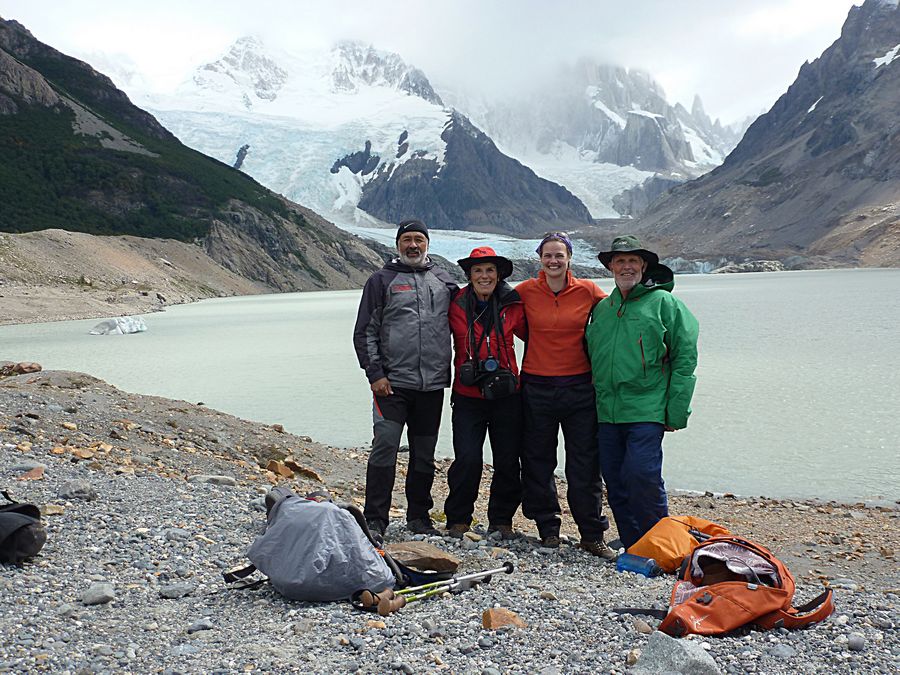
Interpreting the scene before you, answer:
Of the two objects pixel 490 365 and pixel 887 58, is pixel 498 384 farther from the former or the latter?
pixel 887 58

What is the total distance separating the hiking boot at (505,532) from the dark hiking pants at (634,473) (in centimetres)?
87

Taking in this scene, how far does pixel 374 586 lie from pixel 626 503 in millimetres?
2105

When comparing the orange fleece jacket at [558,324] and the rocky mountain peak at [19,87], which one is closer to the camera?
the orange fleece jacket at [558,324]

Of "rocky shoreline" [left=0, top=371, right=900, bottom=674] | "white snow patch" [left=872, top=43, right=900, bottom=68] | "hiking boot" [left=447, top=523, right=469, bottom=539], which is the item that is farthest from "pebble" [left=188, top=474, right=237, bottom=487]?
"white snow patch" [left=872, top=43, right=900, bottom=68]

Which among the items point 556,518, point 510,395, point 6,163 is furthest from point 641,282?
point 6,163

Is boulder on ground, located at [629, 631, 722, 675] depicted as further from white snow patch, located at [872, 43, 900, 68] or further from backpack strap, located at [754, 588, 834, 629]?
white snow patch, located at [872, 43, 900, 68]

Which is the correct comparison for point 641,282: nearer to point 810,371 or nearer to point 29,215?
point 810,371

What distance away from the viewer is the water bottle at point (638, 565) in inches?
198

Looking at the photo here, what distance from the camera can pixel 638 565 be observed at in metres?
5.12

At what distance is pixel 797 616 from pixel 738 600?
0.29 m

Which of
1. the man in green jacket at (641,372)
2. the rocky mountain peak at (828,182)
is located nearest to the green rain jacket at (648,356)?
the man in green jacket at (641,372)

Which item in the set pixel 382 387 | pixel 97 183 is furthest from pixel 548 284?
pixel 97 183

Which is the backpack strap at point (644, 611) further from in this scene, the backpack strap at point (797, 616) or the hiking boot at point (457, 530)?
the hiking boot at point (457, 530)

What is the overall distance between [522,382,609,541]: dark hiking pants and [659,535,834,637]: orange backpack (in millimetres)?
1576
